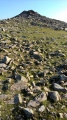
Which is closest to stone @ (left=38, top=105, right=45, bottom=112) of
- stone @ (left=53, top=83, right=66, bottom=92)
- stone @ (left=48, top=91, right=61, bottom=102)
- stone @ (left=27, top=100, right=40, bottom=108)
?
stone @ (left=27, top=100, right=40, bottom=108)

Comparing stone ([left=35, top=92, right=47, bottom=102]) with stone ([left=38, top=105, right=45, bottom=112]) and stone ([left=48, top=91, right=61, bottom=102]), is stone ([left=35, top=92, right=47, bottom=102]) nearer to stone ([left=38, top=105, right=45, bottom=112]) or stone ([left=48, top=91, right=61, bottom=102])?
stone ([left=48, top=91, right=61, bottom=102])

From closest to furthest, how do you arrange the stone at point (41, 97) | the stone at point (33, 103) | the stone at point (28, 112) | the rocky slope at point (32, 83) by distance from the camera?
1. the stone at point (28, 112)
2. the rocky slope at point (32, 83)
3. the stone at point (33, 103)
4. the stone at point (41, 97)

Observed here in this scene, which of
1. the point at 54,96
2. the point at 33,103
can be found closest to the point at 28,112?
the point at 33,103

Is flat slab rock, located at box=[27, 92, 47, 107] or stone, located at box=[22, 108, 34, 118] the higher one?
flat slab rock, located at box=[27, 92, 47, 107]

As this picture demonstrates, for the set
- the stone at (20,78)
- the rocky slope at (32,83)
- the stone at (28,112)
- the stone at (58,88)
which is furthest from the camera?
the stone at (20,78)

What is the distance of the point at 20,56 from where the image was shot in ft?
54.2

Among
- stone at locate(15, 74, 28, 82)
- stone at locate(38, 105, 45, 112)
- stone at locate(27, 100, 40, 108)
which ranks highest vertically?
stone at locate(15, 74, 28, 82)

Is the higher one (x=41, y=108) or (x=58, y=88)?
(x=58, y=88)

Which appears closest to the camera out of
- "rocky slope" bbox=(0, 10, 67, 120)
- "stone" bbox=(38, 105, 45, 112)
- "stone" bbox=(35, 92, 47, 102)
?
"rocky slope" bbox=(0, 10, 67, 120)

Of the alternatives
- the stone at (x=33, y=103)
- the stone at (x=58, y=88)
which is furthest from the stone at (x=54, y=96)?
the stone at (x=33, y=103)

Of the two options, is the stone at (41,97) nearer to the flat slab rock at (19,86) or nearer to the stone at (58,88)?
the stone at (58,88)

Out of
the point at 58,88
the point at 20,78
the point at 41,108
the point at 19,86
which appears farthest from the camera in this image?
the point at 20,78

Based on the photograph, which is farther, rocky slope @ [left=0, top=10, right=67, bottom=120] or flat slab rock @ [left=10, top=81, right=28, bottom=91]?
flat slab rock @ [left=10, top=81, right=28, bottom=91]

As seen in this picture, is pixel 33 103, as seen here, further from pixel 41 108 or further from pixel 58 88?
pixel 58 88
